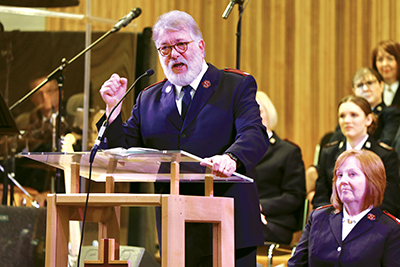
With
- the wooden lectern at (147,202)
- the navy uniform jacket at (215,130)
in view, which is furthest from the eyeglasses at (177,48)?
the wooden lectern at (147,202)

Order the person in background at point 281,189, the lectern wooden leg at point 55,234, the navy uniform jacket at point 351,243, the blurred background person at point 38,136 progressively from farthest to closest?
the blurred background person at point 38,136 < the person in background at point 281,189 < the navy uniform jacket at point 351,243 < the lectern wooden leg at point 55,234

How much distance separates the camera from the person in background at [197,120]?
1.91 meters

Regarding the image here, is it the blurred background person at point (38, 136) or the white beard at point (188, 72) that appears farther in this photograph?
the blurred background person at point (38, 136)

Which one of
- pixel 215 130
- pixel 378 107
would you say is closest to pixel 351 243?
pixel 215 130

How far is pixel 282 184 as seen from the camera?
361 cm

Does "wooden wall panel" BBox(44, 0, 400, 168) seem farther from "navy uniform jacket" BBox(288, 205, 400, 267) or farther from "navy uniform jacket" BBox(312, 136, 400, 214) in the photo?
"navy uniform jacket" BBox(288, 205, 400, 267)

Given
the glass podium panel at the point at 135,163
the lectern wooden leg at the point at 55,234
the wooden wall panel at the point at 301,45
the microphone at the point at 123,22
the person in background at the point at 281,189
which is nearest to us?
the glass podium panel at the point at 135,163

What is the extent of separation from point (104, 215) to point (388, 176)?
2042 mm

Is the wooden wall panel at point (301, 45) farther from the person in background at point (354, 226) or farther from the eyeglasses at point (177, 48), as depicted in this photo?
the eyeglasses at point (177, 48)

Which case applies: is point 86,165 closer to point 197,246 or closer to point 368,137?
point 197,246

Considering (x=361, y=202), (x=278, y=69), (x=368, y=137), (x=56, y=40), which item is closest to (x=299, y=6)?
(x=278, y=69)

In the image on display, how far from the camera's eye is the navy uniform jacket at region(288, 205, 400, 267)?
7.48 feet

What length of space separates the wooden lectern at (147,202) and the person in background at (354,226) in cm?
78

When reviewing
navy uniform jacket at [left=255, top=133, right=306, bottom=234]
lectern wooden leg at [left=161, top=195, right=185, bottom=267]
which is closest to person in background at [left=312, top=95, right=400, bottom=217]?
navy uniform jacket at [left=255, top=133, right=306, bottom=234]
